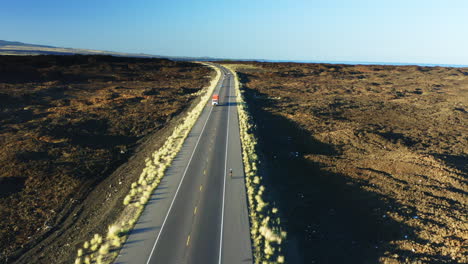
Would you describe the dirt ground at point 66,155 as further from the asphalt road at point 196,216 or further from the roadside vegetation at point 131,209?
the asphalt road at point 196,216

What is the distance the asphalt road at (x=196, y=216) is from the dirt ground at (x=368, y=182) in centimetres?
322

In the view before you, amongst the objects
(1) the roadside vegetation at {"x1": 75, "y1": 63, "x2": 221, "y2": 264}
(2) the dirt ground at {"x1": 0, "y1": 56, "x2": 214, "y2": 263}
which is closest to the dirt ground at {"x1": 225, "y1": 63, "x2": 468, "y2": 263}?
(1) the roadside vegetation at {"x1": 75, "y1": 63, "x2": 221, "y2": 264}

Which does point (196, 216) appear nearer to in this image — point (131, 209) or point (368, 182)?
point (131, 209)

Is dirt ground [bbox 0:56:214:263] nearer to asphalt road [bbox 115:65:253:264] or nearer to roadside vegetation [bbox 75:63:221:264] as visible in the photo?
roadside vegetation [bbox 75:63:221:264]

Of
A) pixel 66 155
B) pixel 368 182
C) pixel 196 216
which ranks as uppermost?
pixel 196 216

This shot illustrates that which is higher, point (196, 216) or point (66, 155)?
point (196, 216)

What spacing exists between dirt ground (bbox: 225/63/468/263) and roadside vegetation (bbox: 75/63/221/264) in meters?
9.09

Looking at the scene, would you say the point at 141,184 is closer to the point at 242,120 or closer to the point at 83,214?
the point at 83,214

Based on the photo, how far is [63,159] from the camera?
80.4 ft

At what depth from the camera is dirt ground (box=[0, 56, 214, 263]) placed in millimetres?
15047

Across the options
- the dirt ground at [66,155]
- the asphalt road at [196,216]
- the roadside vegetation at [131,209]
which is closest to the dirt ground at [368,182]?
the asphalt road at [196,216]

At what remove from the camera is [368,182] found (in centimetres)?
2109

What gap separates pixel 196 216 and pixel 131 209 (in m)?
4.36

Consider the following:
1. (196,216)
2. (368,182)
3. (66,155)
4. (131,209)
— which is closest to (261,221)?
(196,216)
